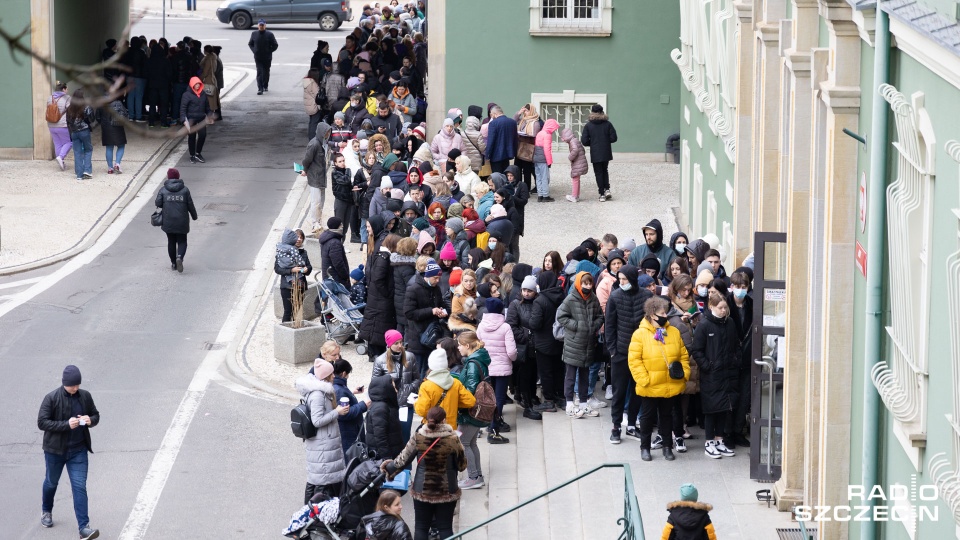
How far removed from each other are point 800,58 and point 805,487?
3536mm

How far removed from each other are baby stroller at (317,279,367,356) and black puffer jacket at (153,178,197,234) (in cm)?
433

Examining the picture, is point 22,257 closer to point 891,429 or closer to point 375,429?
point 375,429

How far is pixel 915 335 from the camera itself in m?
8.76

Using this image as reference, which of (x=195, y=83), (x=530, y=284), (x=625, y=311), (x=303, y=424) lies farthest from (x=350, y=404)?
(x=195, y=83)

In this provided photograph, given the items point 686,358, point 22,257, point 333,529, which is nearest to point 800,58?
point 686,358

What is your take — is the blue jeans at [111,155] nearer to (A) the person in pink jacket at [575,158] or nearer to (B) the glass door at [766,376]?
(A) the person in pink jacket at [575,158]

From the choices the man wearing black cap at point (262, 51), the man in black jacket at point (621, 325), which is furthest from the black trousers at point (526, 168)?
the man wearing black cap at point (262, 51)

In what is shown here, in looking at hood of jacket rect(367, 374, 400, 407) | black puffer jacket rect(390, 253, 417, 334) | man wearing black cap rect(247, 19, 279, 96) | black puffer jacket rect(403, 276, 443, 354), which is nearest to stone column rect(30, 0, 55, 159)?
man wearing black cap rect(247, 19, 279, 96)

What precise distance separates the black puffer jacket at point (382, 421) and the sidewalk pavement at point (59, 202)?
1154 centimetres

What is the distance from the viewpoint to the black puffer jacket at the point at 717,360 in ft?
45.9

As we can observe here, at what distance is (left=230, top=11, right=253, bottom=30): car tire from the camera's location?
5509 cm

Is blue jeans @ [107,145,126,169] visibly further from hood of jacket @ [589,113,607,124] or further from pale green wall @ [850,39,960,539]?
pale green wall @ [850,39,960,539]

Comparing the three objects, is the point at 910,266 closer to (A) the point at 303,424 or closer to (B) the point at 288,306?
(A) the point at 303,424

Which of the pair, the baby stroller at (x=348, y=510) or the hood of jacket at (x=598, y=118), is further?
the hood of jacket at (x=598, y=118)
